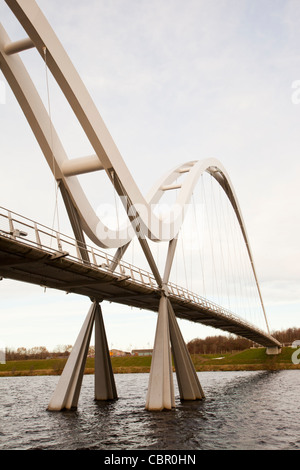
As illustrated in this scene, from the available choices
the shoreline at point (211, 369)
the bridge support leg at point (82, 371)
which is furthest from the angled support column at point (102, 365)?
the shoreline at point (211, 369)

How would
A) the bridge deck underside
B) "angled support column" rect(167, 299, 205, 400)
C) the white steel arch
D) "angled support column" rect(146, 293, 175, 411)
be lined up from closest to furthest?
the bridge deck underside, the white steel arch, "angled support column" rect(146, 293, 175, 411), "angled support column" rect(167, 299, 205, 400)

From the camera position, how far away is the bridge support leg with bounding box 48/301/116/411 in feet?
74.3

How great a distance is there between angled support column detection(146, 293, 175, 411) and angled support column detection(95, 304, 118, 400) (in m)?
3.63

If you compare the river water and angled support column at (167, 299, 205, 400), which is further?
angled support column at (167, 299, 205, 400)

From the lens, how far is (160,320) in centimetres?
2503

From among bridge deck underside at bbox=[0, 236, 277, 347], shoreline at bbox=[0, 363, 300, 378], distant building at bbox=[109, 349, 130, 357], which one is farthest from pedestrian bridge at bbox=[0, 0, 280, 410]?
distant building at bbox=[109, 349, 130, 357]

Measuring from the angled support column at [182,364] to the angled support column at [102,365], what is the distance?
405 centimetres

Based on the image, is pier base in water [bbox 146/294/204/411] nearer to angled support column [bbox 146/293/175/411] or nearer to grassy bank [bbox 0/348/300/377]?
angled support column [bbox 146/293/175/411]

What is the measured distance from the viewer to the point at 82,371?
76.5 feet

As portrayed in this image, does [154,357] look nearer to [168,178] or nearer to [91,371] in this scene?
[168,178]

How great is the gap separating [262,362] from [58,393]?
5805 centimetres

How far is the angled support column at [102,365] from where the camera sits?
26.1m

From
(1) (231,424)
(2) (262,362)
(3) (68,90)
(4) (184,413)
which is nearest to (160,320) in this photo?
(4) (184,413)

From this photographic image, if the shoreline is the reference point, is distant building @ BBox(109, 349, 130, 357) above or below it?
above
